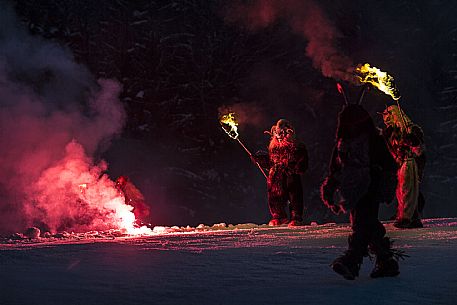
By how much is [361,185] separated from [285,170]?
650 cm

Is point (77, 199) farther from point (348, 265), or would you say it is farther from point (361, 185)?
point (348, 265)

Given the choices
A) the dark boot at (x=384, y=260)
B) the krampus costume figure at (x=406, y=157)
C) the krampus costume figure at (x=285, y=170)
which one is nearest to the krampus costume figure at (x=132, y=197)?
the krampus costume figure at (x=285, y=170)

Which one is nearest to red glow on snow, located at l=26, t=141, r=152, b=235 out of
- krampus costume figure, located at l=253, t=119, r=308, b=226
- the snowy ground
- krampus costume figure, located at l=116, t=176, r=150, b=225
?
krampus costume figure, located at l=116, t=176, r=150, b=225

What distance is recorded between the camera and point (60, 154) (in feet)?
54.1

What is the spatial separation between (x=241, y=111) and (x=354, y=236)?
17.9m

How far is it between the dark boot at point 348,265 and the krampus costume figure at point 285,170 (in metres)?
6.42

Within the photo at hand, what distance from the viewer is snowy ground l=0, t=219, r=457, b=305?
388 cm

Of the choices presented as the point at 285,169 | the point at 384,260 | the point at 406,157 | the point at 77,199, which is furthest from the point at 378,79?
the point at 77,199

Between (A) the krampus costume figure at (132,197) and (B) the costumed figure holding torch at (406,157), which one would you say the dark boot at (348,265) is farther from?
(A) the krampus costume figure at (132,197)

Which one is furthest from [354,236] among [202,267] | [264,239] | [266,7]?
[266,7]

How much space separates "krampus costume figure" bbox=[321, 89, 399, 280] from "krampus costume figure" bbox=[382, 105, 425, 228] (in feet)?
13.6

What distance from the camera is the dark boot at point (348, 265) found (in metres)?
4.38

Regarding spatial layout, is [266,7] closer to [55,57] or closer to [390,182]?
[55,57]

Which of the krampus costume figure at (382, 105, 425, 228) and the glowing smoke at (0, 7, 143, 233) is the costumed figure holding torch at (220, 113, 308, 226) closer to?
the krampus costume figure at (382, 105, 425, 228)
